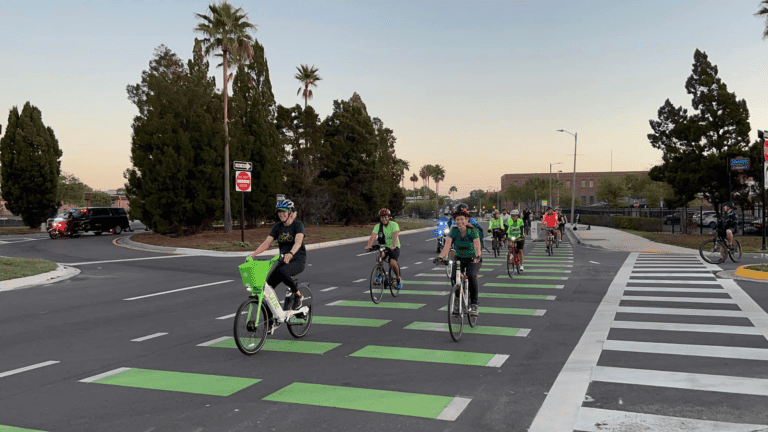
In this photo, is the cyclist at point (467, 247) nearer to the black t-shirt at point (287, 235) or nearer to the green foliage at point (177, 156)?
the black t-shirt at point (287, 235)

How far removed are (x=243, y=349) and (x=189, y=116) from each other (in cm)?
2635

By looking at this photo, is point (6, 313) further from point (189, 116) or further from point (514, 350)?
point (189, 116)

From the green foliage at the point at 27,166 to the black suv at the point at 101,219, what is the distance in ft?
31.7

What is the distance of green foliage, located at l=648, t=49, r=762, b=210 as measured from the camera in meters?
31.4

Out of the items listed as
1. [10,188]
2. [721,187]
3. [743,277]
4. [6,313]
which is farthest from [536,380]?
[10,188]

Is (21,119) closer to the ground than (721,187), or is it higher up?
higher up

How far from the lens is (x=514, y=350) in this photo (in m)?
7.34

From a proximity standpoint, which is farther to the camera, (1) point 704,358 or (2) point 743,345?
(2) point 743,345

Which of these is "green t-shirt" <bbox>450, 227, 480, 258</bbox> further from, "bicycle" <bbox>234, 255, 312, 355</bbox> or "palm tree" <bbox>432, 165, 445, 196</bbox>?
"palm tree" <bbox>432, 165, 445, 196</bbox>

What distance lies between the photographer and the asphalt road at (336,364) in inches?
195

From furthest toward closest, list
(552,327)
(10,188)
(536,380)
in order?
(10,188) → (552,327) → (536,380)

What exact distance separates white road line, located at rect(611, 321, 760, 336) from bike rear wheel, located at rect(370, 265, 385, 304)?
14.3ft

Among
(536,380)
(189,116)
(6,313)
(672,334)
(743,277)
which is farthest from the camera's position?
(189,116)

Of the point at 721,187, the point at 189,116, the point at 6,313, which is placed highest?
the point at 189,116
